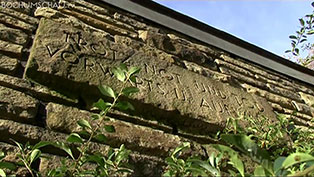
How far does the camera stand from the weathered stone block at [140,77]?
1396mm

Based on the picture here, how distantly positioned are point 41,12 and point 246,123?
4.27 feet

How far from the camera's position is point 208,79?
2.01 m

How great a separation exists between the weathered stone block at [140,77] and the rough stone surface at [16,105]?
0.13m

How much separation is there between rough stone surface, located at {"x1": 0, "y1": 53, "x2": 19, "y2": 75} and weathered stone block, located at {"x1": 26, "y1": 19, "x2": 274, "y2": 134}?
0.23ft

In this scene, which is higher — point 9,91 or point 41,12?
point 41,12

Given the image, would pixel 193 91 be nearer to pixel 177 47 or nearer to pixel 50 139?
pixel 177 47

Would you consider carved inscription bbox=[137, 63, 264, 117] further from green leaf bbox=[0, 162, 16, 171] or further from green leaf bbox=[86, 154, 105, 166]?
green leaf bbox=[0, 162, 16, 171]

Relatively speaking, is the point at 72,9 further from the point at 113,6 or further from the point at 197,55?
the point at 197,55

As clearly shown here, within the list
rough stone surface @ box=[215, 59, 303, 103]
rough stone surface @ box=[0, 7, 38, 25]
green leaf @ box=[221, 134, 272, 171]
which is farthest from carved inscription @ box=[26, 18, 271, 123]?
green leaf @ box=[221, 134, 272, 171]

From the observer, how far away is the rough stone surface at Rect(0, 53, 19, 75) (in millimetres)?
1311

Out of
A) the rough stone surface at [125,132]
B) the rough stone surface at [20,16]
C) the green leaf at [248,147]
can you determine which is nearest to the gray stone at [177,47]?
the rough stone surface at [20,16]

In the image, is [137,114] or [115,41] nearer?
[137,114]

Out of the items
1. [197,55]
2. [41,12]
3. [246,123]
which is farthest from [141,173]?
[197,55]

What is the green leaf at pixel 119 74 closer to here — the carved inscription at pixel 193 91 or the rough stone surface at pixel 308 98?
the carved inscription at pixel 193 91
